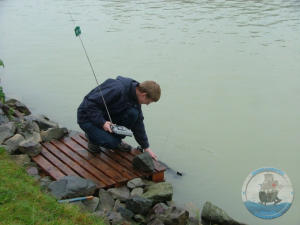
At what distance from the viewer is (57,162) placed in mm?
5043

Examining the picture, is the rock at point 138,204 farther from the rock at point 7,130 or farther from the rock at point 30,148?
the rock at point 7,130

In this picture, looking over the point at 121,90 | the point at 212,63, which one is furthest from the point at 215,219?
the point at 212,63

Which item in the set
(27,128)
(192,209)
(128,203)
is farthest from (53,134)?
(192,209)

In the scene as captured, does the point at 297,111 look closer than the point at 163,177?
No

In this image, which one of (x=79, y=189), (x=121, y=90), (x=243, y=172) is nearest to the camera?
(x=79, y=189)

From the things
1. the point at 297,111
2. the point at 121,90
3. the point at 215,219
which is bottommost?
the point at 297,111

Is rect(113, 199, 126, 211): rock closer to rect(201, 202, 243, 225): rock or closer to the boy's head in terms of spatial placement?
rect(201, 202, 243, 225): rock

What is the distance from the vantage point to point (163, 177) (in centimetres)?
516

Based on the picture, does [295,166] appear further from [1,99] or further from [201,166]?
[1,99]

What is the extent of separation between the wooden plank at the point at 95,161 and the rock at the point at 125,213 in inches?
22.0

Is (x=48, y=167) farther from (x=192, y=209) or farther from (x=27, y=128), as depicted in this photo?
(x=192, y=209)

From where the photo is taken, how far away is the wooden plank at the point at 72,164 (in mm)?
4688

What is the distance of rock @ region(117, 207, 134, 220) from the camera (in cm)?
416

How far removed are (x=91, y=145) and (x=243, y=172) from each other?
7.46ft
